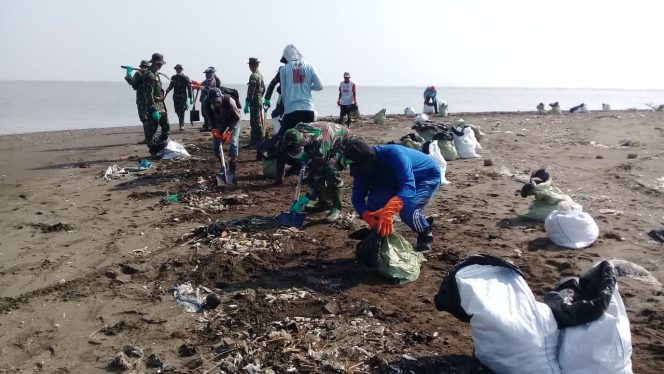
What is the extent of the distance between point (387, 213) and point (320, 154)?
1.65m

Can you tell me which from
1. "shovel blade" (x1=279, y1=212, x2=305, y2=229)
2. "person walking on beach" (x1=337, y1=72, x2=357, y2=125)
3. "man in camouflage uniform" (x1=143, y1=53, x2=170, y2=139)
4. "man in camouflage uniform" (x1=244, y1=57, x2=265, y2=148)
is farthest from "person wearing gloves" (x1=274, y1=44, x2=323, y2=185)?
"person walking on beach" (x1=337, y1=72, x2=357, y2=125)

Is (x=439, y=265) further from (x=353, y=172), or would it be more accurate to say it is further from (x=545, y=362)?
(x=545, y=362)

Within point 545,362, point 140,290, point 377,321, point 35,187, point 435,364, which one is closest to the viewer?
point 545,362

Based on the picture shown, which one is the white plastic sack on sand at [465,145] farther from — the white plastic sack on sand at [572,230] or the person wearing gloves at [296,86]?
the white plastic sack on sand at [572,230]

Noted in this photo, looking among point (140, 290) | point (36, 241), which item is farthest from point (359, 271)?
point (36, 241)

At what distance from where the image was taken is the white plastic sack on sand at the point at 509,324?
8.32 feet

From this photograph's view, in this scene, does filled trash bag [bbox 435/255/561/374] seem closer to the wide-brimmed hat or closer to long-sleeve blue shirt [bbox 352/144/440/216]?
long-sleeve blue shirt [bbox 352/144/440/216]

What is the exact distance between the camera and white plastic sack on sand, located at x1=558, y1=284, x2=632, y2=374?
244cm

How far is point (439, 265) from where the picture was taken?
447 centimetres

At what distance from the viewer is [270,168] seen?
7.83m

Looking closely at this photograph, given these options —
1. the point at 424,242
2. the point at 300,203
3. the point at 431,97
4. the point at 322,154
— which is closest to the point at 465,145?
the point at 322,154

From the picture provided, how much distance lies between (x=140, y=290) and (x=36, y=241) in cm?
187

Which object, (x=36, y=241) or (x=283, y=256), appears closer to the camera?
A: (x=283, y=256)

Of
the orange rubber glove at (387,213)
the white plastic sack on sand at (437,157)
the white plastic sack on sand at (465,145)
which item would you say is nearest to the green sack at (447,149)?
the white plastic sack on sand at (465,145)
